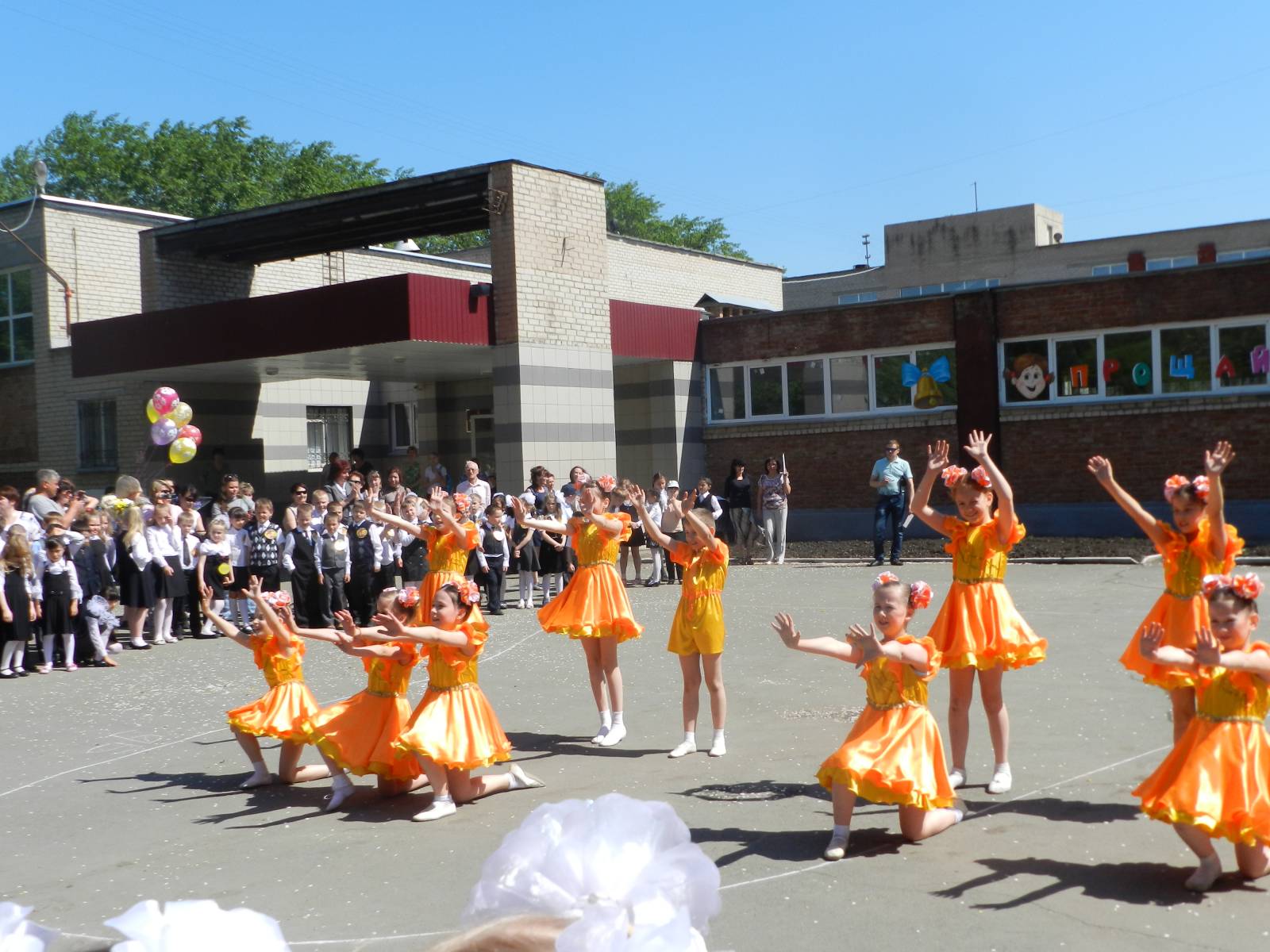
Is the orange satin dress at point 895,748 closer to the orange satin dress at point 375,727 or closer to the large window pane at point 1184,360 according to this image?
the orange satin dress at point 375,727

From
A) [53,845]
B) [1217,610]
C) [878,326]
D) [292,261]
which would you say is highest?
[292,261]

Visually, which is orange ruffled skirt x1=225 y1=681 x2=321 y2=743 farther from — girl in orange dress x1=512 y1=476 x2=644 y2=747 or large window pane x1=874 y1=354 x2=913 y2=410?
large window pane x1=874 y1=354 x2=913 y2=410

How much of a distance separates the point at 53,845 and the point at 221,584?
9.98 meters

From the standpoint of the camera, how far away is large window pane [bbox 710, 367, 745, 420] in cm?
2791

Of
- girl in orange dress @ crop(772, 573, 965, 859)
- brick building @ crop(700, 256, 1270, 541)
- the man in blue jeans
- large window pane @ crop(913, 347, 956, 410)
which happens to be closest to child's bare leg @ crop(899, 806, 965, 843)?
girl in orange dress @ crop(772, 573, 965, 859)

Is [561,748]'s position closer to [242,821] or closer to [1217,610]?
[242,821]

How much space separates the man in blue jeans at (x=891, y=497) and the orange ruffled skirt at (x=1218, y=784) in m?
14.9

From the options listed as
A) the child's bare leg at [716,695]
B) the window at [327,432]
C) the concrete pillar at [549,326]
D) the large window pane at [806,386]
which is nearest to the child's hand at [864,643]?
the child's bare leg at [716,695]

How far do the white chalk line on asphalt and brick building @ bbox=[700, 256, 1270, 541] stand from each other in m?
15.3

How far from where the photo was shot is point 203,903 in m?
1.42

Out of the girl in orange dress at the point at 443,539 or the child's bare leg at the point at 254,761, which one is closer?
the child's bare leg at the point at 254,761

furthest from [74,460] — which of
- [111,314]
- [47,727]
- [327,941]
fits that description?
[327,941]

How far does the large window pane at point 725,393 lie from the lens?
27906 mm

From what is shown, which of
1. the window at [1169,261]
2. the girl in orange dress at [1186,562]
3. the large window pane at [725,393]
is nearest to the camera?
the girl in orange dress at [1186,562]
